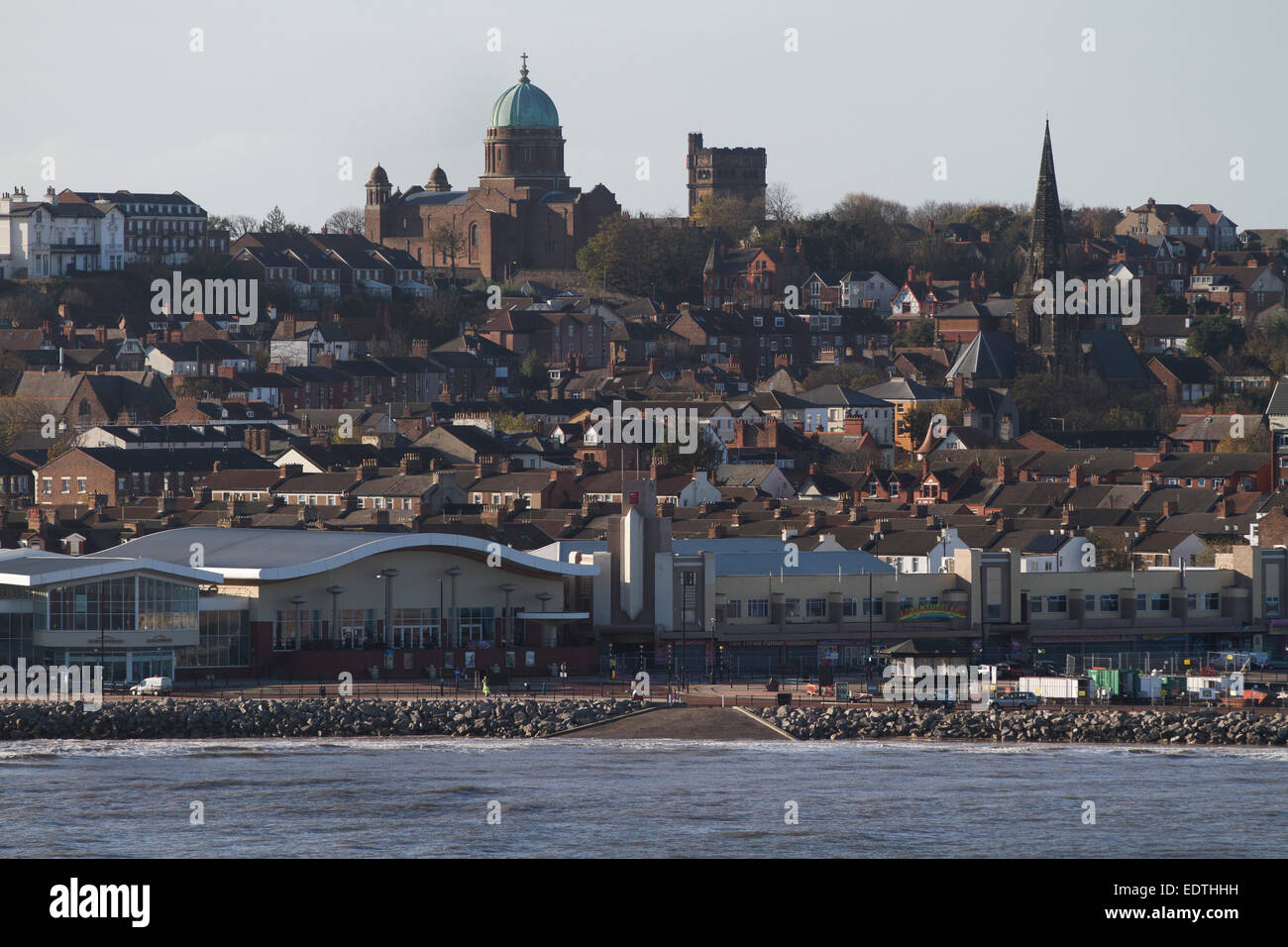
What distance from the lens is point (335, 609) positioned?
61094mm

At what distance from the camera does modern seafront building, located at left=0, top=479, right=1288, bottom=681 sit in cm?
5922

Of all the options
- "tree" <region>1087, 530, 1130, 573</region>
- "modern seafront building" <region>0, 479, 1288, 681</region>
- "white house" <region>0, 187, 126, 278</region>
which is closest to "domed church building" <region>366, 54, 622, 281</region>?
"white house" <region>0, 187, 126, 278</region>

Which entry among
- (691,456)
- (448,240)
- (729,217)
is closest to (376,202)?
(448,240)

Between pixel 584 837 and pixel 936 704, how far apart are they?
16.4 metres

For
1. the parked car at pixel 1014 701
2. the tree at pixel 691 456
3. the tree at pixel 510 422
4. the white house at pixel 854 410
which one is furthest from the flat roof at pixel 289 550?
the white house at pixel 854 410

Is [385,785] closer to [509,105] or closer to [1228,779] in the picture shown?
[1228,779]

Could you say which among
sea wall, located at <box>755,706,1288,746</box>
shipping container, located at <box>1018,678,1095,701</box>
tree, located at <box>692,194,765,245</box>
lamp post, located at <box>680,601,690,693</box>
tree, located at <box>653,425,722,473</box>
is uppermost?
tree, located at <box>692,194,765,245</box>

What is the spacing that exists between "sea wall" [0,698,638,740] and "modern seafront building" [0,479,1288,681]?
3.48 meters

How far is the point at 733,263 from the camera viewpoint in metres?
158

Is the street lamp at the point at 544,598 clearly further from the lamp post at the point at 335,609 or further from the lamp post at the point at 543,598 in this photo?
the lamp post at the point at 335,609

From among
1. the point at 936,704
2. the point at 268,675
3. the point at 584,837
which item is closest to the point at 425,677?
the point at 268,675

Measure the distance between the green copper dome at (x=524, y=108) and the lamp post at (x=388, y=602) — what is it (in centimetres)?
9775

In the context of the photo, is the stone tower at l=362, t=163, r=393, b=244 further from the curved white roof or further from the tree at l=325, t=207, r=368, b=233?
the curved white roof

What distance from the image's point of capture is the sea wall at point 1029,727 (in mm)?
55188
